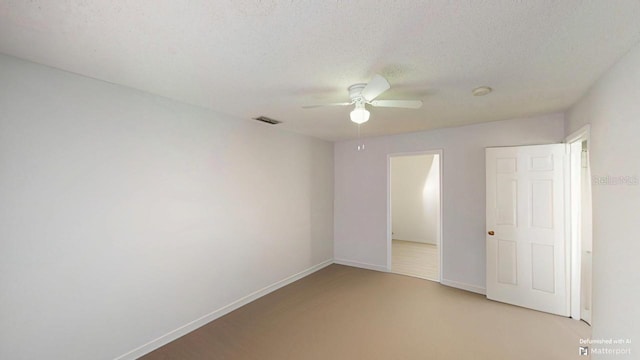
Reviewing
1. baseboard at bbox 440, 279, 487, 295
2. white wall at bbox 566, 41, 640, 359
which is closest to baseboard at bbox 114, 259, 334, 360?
baseboard at bbox 440, 279, 487, 295

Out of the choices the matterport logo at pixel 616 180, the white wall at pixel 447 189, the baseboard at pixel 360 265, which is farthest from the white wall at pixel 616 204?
the baseboard at pixel 360 265

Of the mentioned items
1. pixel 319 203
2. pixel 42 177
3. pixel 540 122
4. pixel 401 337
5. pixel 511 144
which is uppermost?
pixel 540 122

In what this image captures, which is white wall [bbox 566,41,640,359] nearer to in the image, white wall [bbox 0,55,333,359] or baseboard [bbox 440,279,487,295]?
baseboard [bbox 440,279,487,295]

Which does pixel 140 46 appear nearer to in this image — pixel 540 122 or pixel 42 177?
pixel 42 177

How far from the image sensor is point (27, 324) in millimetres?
1696

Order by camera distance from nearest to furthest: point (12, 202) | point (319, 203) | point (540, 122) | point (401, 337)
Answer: point (12, 202)
point (401, 337)
point (540, 122)
point (319, 203)

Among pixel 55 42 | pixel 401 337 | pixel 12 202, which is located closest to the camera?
pixel 55 42

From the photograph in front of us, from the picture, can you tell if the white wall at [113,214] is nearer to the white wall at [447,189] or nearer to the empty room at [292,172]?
the empty room at [292,172]

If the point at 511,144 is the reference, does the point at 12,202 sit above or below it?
below

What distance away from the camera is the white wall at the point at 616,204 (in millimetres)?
1504

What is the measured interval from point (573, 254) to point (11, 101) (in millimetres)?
5290

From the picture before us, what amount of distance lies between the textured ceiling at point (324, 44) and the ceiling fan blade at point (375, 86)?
15 centimetres

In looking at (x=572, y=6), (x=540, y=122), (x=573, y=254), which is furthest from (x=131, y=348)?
(x=540, y=122)

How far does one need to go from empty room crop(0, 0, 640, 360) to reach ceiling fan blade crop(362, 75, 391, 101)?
0.06 feet
